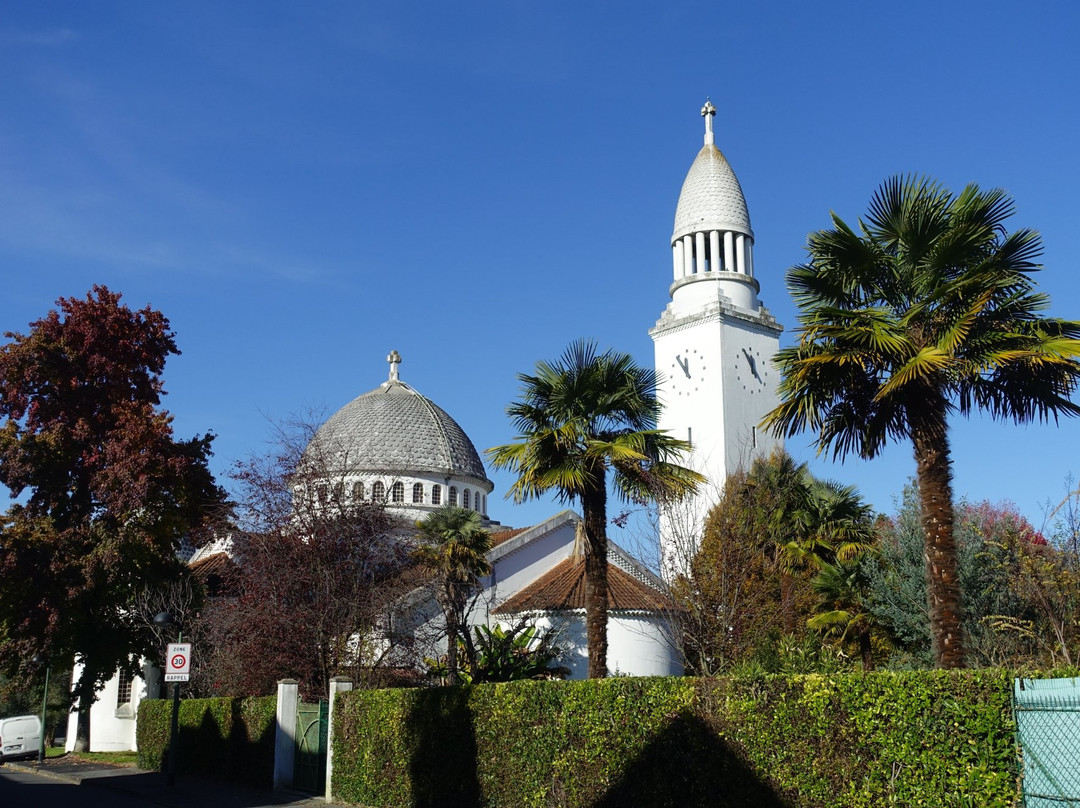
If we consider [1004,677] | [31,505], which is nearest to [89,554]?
[31,505]

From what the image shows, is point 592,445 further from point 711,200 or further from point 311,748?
point 711,200

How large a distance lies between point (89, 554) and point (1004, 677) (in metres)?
27.8

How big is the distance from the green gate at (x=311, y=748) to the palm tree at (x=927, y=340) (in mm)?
11331

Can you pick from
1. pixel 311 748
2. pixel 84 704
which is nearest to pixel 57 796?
pixel 311 748

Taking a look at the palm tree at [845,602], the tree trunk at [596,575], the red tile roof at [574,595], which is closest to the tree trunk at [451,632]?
the red tile roof at [574,595]

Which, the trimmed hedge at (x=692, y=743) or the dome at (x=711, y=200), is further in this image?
the dome at (x=711, y=200)

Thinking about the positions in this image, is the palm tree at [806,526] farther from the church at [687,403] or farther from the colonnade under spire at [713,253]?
the colonnade under spire at [713,253]

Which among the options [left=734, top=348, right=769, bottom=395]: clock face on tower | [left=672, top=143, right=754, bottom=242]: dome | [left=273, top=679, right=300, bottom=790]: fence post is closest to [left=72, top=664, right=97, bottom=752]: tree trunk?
[left=273, top=679, right=300, bottom=790]: fence post

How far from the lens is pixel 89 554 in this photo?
99.9 feet

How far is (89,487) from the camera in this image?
31906 mm

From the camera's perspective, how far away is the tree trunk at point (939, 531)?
1177 cm

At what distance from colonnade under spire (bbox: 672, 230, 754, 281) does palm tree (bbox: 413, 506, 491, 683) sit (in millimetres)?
23947

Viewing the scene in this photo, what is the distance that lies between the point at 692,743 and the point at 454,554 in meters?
21.2

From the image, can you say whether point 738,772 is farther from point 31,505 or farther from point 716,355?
point 716,355
